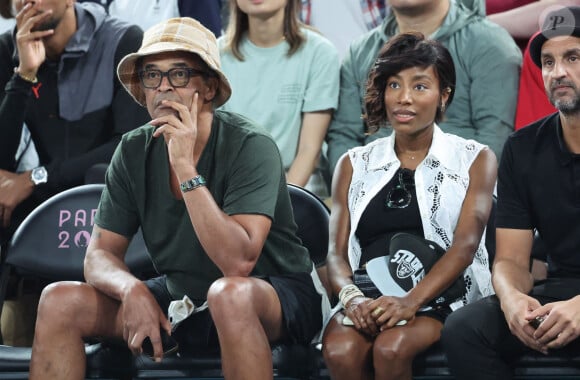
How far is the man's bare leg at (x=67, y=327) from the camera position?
3.22 m

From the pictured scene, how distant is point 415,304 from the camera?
11.2ft

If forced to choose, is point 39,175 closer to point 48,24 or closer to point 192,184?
point 48,24

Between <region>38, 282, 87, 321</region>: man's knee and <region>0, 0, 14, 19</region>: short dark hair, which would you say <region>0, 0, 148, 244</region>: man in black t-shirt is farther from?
<region>38, 282, 87, 321</region>: man's knee

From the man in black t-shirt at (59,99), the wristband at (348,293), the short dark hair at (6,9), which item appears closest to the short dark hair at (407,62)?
the wristband at (348,293)

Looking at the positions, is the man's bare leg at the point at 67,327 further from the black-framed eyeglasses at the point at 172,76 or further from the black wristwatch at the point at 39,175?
the black wristwatch at the point at 39,175

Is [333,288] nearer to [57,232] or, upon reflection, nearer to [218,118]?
[218,118]

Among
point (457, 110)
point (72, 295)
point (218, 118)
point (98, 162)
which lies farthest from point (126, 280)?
point (457, 110)

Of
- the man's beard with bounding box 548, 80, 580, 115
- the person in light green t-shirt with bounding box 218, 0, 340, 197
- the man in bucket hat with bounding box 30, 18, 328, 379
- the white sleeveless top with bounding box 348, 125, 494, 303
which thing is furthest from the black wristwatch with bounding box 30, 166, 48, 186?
the man's beard with bounding box 548, 80, 580, 115

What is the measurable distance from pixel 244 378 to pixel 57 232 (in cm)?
131

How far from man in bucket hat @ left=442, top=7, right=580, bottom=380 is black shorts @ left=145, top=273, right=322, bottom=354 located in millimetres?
450

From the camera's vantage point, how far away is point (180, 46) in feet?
11.1

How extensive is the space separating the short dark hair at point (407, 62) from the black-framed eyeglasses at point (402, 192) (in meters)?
0.28

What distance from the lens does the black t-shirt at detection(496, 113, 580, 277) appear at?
344cm

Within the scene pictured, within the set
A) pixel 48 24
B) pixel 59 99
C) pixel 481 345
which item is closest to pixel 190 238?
pixel 481 345
